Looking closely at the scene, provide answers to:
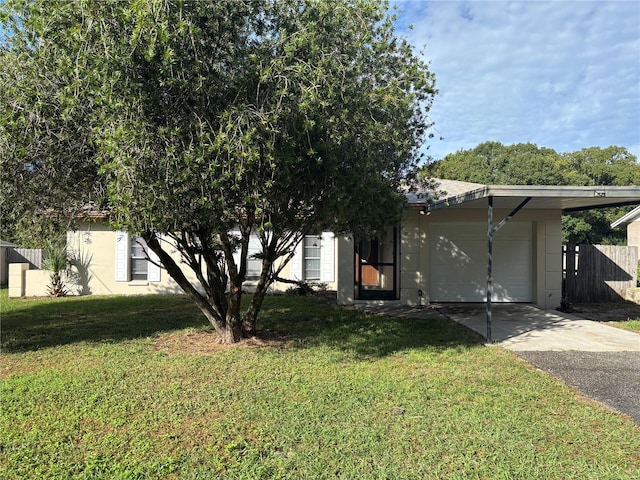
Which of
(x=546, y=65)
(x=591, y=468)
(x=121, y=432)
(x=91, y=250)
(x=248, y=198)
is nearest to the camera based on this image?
(x=591, y=468)

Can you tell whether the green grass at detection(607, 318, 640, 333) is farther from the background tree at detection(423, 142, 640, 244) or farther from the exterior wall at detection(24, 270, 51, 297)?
the background tree at detection(423, 142, 640, 244)

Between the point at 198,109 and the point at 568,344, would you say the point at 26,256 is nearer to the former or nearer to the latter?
the point at 198,109

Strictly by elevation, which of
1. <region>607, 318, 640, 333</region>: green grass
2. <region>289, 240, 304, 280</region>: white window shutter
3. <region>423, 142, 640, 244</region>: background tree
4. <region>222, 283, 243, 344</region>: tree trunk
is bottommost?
<region>607, 318, 640, 333</region>: green grass

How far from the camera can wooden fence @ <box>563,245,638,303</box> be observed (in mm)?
13664

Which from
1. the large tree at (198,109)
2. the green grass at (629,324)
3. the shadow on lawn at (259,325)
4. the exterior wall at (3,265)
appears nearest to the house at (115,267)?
the shadow on lawn at (259,325)

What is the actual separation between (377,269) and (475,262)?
2.54 meters

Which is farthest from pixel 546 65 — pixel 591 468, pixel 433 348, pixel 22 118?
pixel 22 118

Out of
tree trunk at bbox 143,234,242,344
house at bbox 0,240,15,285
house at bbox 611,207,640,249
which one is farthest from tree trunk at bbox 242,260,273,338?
house at bbox 611,207,640,249

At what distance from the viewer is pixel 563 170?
3975cm

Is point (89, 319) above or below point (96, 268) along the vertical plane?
below

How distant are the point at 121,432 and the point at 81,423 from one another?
0.49m

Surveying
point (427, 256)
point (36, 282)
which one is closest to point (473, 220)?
point (427, 256)

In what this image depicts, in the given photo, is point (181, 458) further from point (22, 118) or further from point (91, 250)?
point (91, 250)

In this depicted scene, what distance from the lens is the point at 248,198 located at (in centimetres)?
498
